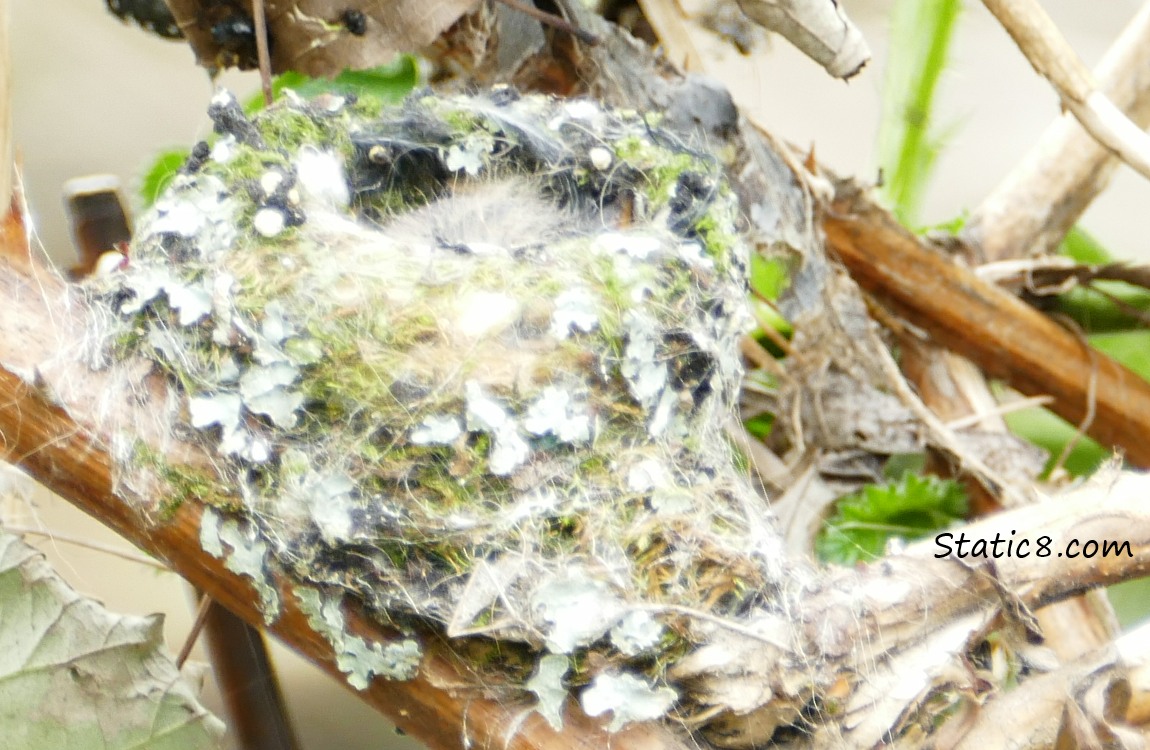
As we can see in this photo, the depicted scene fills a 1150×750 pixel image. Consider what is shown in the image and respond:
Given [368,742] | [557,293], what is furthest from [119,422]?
[368,742]

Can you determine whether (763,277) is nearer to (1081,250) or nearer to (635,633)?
(1081,250)

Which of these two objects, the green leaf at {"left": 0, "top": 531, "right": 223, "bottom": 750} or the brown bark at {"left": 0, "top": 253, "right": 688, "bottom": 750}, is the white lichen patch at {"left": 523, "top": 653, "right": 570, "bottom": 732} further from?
the green leaf at {"left": 0, "top": 531, "right": 223, "bottom": 750}

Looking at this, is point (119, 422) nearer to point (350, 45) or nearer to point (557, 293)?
point (557, 293)

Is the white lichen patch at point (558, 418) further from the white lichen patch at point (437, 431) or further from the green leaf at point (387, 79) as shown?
the green leaf at point (387, 79)

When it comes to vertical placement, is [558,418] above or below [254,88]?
above

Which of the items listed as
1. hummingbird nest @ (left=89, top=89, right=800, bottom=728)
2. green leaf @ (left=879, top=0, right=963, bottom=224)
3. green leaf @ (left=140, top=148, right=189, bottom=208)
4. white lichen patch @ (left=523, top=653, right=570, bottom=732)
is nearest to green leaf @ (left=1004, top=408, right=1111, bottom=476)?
green leaf @ (left=879, top=0, right=963, bottom=224)

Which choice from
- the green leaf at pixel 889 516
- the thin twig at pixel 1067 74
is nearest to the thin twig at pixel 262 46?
the thin twig at pixel 1067 74

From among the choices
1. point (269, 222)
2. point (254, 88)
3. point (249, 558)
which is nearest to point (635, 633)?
point (249, 558)
